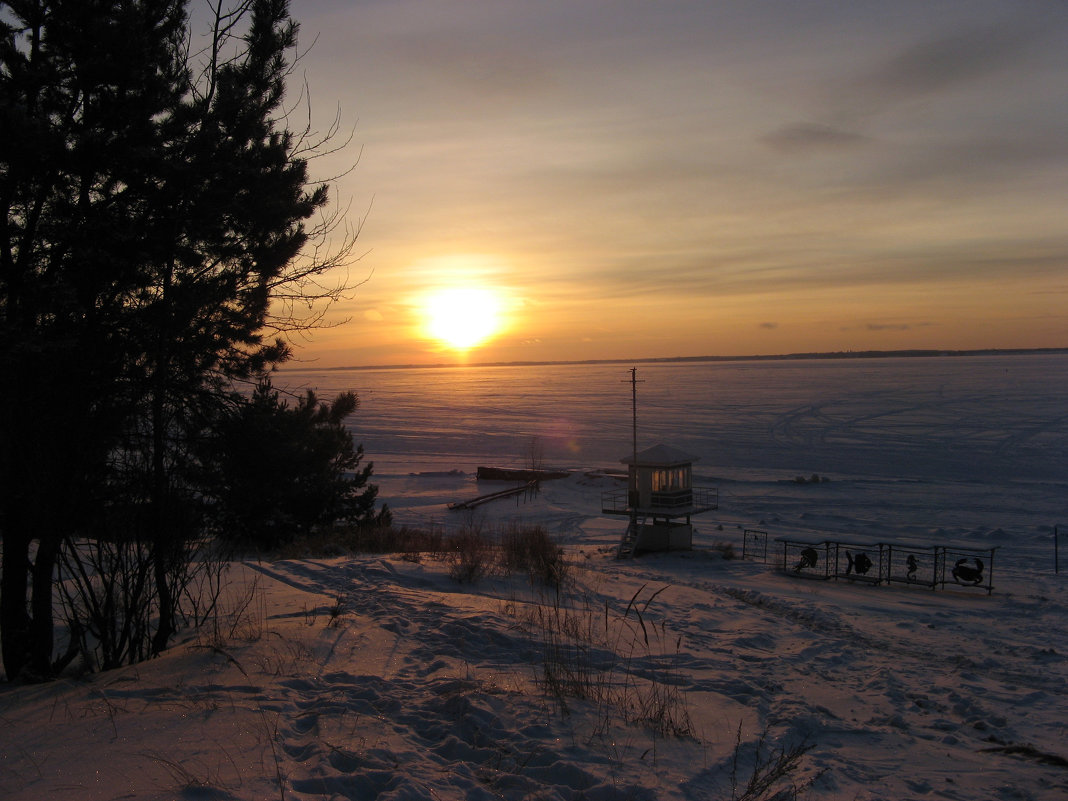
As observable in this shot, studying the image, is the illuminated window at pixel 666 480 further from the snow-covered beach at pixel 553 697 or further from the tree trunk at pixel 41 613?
the tree trunk at pixel 41 613

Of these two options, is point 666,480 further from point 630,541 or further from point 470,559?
point 470,559

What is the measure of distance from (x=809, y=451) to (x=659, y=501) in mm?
36617

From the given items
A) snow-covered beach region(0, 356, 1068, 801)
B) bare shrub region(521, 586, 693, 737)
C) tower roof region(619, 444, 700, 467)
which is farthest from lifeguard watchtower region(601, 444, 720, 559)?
bare shrub region(521, 586, 693, 737)

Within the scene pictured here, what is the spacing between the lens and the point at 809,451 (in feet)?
185

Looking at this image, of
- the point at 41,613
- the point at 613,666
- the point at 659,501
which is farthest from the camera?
the point at 659,501

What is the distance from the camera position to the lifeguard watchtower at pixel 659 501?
946 inches

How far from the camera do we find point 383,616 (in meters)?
7.85

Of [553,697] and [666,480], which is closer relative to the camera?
[553,697]

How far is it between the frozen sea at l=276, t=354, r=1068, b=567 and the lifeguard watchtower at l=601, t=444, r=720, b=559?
3.09 m

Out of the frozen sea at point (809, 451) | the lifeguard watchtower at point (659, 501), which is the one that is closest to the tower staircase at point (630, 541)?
the lifeguard watchtower at point (659, 501)

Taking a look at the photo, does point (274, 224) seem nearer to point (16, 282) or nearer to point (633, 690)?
point (16, 282)

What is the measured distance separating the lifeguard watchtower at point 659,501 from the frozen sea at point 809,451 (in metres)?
3.09

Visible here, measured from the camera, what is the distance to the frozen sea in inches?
1277

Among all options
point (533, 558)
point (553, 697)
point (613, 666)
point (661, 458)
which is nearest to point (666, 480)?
point (661, 458)
